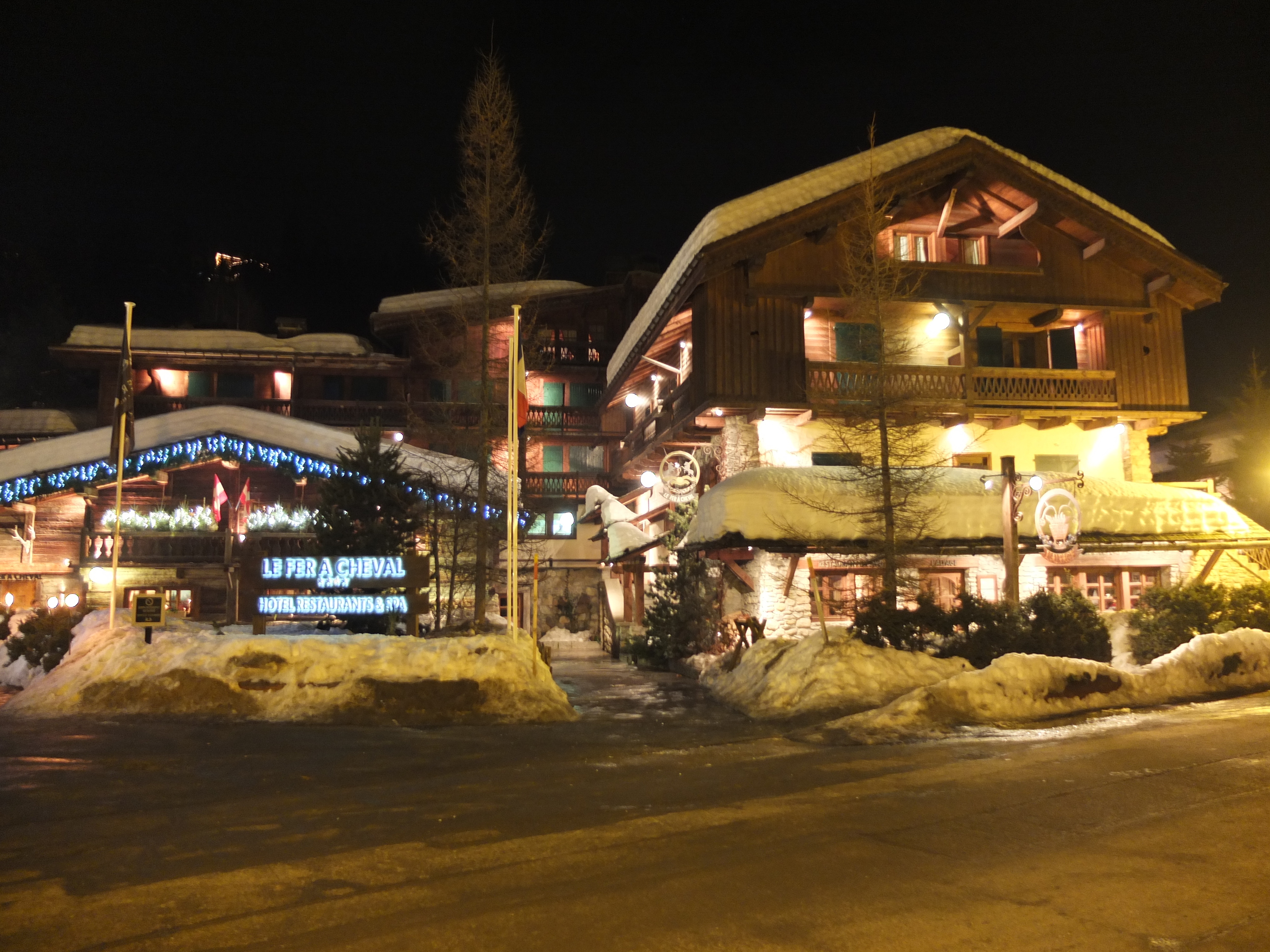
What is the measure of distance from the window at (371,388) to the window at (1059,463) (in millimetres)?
26295

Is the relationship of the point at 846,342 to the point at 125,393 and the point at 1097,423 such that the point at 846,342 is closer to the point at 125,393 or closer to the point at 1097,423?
the point at 1097,423

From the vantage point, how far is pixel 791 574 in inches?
825

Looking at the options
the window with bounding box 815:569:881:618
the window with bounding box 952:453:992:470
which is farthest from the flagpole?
the window with bounding box 952:453:992:470

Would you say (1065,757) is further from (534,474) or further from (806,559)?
(534,474)

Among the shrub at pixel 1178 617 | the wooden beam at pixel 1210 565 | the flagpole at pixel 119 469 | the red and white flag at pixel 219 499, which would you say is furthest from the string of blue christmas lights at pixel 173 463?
the wooden beam at pixel 1210 565

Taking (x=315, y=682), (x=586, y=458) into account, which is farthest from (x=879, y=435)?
(x=586, y=458)

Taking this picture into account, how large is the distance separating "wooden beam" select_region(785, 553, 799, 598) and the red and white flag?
1668 cm

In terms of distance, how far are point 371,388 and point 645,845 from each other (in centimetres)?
3549

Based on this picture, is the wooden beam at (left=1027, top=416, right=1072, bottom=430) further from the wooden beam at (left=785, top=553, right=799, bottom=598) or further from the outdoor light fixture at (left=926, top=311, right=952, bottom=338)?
the wooden beam at (left=785, top=553, right=799, bottom=598)

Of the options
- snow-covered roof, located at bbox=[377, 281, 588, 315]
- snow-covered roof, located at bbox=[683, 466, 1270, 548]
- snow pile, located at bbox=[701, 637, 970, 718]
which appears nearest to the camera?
snow pile, located at bbox=[701, 637, 970, 718]

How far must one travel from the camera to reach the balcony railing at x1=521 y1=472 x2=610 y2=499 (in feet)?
122

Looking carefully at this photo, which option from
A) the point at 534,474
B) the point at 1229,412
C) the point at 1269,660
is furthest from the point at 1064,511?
the point at 1229,412

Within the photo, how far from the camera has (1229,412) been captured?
4491cm

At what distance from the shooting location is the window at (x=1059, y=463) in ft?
88.1
